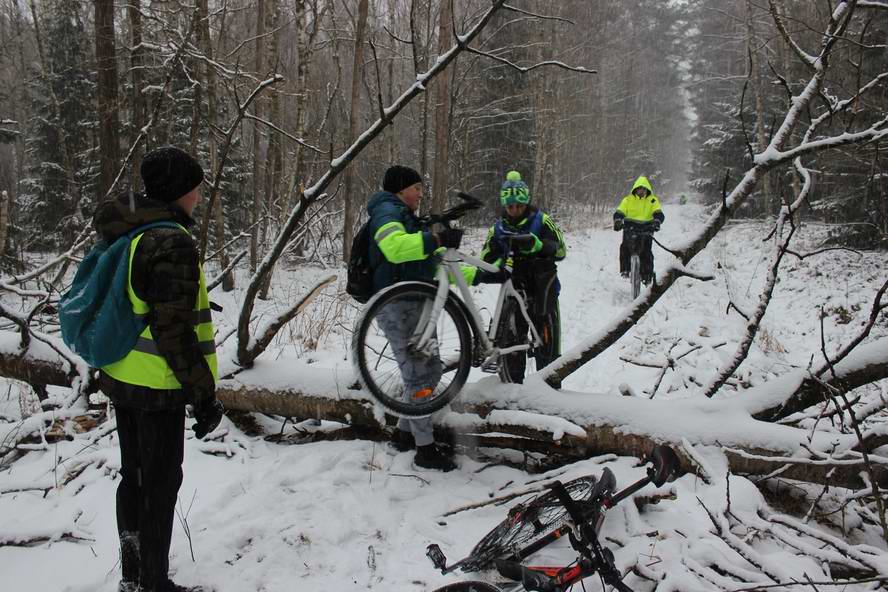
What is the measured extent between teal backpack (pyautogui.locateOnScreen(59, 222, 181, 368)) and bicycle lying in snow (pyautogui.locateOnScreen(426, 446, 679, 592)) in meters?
1.67

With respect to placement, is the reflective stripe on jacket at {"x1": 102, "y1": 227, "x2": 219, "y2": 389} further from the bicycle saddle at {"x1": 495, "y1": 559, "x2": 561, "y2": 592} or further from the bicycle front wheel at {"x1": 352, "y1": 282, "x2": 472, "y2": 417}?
the bicycle saddle at {"x1": 495, "y1": 559, "x2": 561, "y2": 592}

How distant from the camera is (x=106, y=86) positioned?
26.8 ft

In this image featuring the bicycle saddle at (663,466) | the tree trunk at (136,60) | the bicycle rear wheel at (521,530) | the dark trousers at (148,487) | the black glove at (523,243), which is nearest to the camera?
the bicycle saddle at (663,466)

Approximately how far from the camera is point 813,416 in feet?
11.4

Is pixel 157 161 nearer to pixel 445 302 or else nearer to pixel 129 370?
pixel 129 370

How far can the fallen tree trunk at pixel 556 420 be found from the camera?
310cm

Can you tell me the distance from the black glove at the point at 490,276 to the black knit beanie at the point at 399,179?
2.89 ft

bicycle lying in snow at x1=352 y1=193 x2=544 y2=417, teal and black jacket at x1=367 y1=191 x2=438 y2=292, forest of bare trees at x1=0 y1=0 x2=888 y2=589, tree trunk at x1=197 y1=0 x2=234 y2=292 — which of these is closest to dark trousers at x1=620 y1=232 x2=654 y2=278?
forest of bare trees at x1=0 y1=0 x2=888 y2=589

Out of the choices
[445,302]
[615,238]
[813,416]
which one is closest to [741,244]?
[615,238]

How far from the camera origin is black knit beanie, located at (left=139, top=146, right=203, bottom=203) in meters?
2.30

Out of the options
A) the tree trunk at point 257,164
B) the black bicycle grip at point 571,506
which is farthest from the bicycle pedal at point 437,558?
the tree trunk at point 257,164

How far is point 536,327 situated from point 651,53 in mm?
36916

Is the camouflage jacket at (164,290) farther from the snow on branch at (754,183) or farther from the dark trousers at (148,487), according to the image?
the snow on branch at (754,183)

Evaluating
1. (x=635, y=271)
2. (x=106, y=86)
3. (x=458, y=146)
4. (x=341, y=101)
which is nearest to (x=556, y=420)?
(x=635, y=271)
